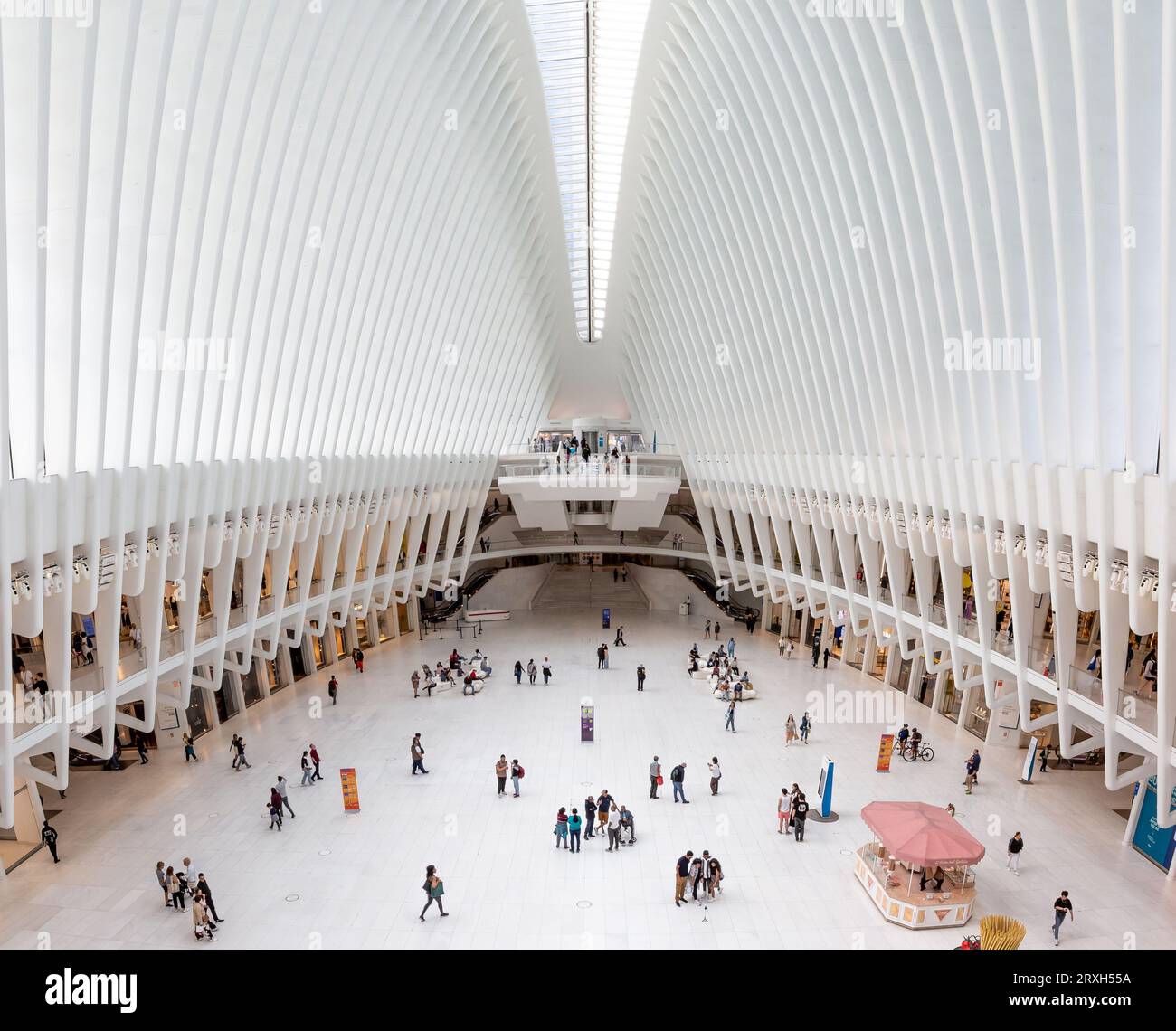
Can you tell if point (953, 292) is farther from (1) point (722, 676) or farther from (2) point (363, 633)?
(2) point (363, 633)

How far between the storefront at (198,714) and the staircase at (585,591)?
1902cm

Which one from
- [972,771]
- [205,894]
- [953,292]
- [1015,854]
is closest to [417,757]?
[205,894]

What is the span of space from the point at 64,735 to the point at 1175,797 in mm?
19528

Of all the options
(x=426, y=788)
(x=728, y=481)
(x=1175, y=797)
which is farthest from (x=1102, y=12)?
(x=728, y=481)

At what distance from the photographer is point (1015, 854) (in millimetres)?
13961

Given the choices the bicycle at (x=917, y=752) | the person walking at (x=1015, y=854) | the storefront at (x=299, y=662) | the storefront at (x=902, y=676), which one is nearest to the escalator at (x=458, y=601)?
the storefront at (x=299, y=662)

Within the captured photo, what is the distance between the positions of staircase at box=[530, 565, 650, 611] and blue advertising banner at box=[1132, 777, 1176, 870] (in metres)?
24.9

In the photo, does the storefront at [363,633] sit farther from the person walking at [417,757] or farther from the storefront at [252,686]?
the person walking at [417,757]

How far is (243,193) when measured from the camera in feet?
49.4

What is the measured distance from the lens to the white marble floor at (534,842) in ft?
40.5

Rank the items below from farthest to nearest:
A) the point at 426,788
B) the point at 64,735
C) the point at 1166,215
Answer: the point at 426,788 < the point at 64,735 < the point at 1166,215

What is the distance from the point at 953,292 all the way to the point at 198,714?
70.9ft
